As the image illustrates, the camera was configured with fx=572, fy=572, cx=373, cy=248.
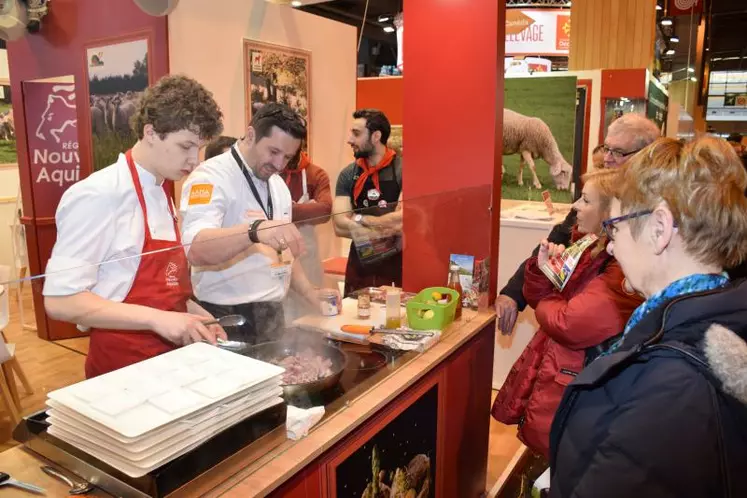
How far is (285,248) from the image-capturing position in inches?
67.0

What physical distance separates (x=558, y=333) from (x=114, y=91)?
3.65m

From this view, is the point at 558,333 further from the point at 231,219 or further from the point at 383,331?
the point at 231,219

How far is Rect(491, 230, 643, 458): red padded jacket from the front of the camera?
75.5 inches

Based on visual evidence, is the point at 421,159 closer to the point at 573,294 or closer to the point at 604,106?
the point at 573,294

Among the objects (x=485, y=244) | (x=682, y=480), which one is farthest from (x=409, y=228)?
(x=682, y=480)

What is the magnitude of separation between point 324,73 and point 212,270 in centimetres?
369

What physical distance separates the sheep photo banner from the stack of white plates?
4.37 meters

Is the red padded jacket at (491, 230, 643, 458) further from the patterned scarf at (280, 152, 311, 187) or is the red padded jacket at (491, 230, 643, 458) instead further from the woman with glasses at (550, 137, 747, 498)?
the patterned scarf at (280, 152, 311, 187)

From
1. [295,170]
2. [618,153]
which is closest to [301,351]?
[618,153]

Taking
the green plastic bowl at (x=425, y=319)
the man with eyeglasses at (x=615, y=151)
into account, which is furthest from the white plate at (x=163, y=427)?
the man with eyeglasses at (x=615, y=151)

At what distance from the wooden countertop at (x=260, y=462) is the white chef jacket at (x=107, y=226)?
41cm

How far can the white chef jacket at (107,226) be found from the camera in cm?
142

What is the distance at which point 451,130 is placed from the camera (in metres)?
2.57

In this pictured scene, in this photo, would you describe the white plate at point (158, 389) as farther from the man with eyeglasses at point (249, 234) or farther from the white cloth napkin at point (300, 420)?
the man with eyeglasses at point (249, 234)
